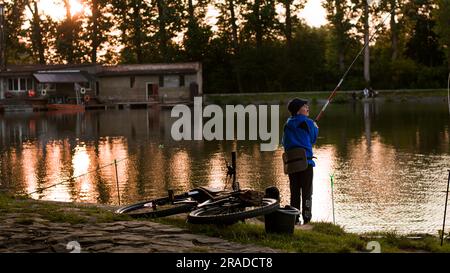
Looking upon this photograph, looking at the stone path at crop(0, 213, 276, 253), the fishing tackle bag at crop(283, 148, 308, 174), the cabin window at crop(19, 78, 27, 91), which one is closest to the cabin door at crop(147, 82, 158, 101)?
the cabin window at crop(19, 78, 27, 91)

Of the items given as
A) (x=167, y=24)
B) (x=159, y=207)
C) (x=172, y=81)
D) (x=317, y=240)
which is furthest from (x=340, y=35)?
(x=317, y=240)

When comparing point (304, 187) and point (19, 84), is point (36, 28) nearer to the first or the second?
point (19, 84)

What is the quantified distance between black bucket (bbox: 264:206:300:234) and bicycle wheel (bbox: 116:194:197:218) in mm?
1641

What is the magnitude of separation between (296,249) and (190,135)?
2762cm

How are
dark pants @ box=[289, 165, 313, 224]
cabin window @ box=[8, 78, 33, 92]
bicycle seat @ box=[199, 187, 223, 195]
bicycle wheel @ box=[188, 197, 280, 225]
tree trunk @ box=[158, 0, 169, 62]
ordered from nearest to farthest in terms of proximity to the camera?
bicycle wheel @ box=[188, 197, 280, 225], bicycle seat @ box=[199, 187, 223, 195], dark pants @ box=[289, 165, 313, 224], cabin window @ box=[8, 78, 33, 92], tree trunk @ box=[158, 0, 169, 62]

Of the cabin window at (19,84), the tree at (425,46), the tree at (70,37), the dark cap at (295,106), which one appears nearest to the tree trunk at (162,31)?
the tree at (70,37)

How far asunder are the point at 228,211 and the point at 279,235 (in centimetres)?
100

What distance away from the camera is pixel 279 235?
924 centimetres

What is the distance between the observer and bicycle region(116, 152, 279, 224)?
30.7ft

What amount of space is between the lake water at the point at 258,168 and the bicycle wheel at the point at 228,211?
10.1 feet

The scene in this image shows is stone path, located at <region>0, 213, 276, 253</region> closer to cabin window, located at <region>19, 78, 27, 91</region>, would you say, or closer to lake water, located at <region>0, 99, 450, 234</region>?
lake water, located at <region>0, 99, 450, 234</region>

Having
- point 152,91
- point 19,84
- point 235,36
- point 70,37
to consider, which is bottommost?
point 152,91
